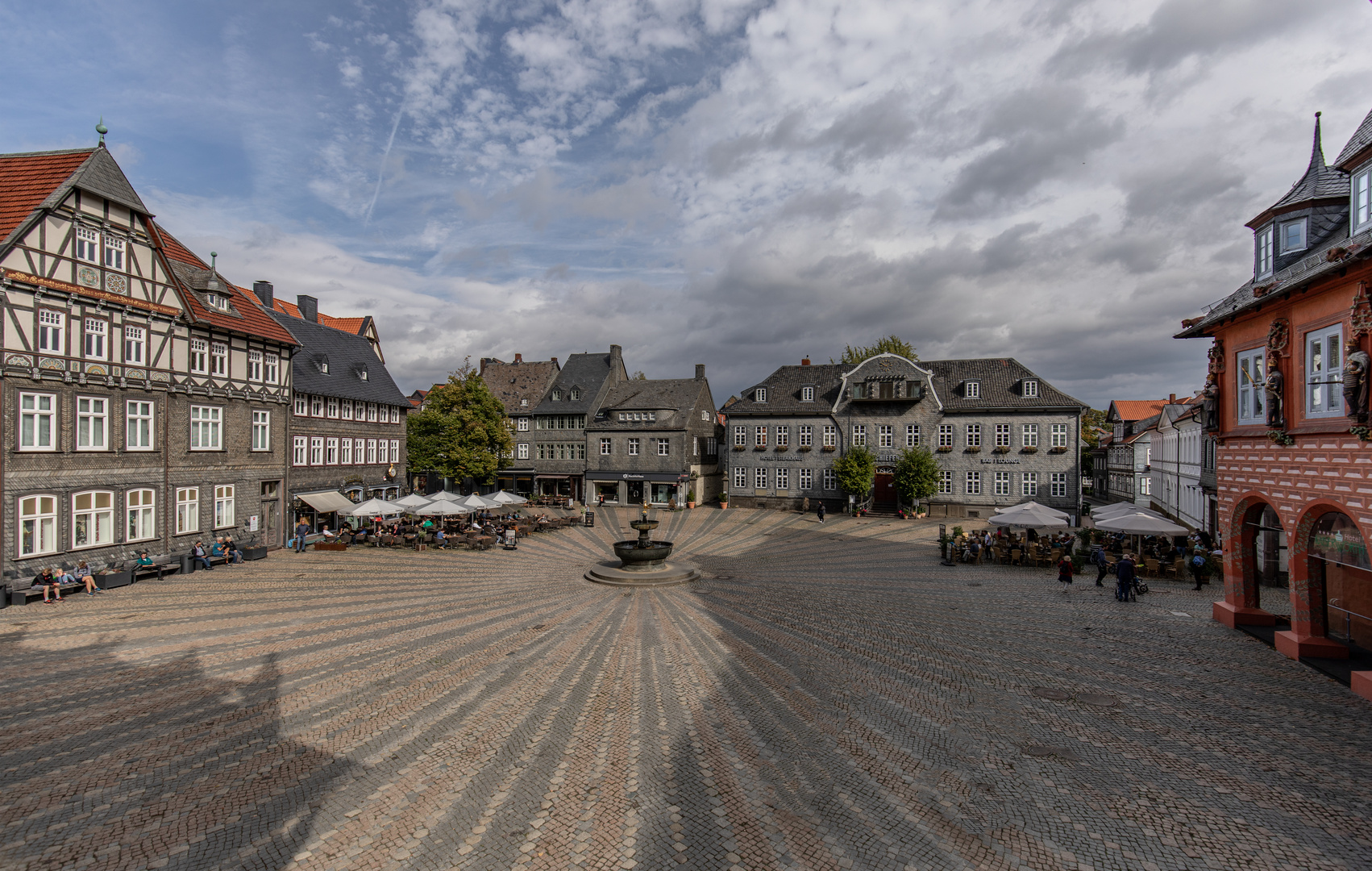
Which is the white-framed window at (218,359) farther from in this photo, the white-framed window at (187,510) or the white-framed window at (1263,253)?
the white-framed window at (1263,253)

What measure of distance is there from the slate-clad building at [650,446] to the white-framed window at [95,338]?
1185 inches

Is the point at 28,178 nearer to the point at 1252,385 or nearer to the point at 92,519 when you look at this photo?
the point at 92,519

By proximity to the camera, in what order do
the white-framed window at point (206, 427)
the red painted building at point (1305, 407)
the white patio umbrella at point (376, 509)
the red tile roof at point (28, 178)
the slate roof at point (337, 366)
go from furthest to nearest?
1. the slate roof at point (337, 366)
2. the white patio umbrella at point (376, 509)
3. the white-framed window at point (206, 427)
4. the red tile roof at point (28, 178)
5. the red painted building at point (1305, 407)

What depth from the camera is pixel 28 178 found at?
64.3 ft

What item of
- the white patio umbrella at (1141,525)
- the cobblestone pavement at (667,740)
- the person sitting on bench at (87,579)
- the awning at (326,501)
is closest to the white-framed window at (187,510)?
the person sitting on bench at (87,579)

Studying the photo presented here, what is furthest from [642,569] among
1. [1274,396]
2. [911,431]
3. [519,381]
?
[519,381]

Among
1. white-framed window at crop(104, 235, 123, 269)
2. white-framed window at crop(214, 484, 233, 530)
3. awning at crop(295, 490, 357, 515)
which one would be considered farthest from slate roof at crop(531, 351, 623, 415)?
white-framed window at crop(104, 235, 123, 269)

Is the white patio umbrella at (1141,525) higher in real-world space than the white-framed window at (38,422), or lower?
lower

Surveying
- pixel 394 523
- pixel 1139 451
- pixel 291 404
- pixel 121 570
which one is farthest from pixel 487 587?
pixel 1139 451

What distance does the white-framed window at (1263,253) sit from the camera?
1505cm

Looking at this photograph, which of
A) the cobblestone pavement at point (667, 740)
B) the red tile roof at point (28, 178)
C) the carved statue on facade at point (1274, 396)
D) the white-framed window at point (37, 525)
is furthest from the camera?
the red tile roof at point (28, 178)

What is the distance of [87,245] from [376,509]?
13466 mm

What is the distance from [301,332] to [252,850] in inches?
1311

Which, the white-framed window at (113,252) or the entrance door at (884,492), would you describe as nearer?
the white-framed window at (113,252)
